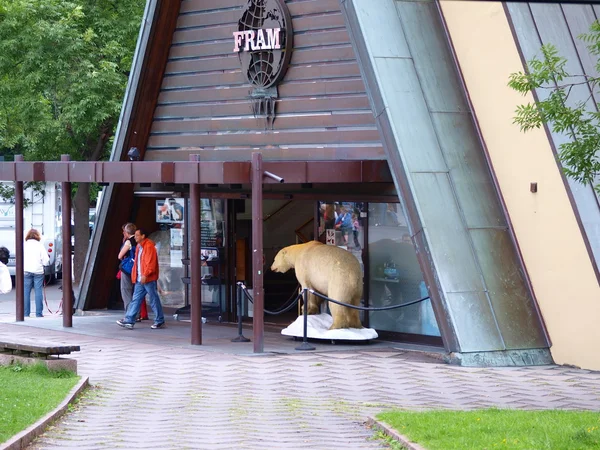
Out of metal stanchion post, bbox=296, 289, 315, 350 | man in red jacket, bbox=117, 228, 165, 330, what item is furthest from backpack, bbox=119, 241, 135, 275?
metal stanchion post, bbox=296, 289, 315, 350

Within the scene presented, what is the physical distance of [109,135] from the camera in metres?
29.1

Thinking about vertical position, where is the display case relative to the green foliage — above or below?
below

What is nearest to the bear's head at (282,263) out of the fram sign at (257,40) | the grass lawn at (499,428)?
the fram sign at (257,40)

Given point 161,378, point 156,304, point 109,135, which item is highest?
point 109,135

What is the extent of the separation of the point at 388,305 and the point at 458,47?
157 inches

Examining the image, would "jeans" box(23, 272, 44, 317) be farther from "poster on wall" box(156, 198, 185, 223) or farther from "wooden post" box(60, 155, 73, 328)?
"poster on wall" box(156, 198, 185, 223)

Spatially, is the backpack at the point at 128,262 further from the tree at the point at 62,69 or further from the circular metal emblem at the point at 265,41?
the tree at the point at 62,69

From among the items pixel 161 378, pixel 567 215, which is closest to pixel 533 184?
pixel 567 215

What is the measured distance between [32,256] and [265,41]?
629cm

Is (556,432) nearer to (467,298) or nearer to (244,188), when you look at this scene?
(467,298)

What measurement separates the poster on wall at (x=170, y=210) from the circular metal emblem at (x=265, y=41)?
340cm

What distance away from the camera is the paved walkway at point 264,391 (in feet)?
34.1

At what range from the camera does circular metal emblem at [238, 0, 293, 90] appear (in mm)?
18016

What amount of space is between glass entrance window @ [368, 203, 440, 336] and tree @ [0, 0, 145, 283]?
455 inches
